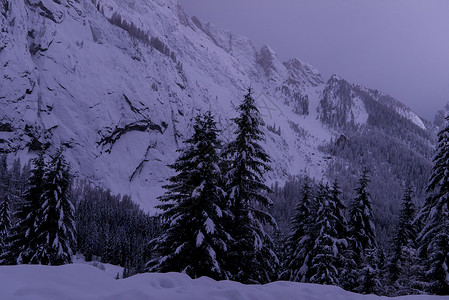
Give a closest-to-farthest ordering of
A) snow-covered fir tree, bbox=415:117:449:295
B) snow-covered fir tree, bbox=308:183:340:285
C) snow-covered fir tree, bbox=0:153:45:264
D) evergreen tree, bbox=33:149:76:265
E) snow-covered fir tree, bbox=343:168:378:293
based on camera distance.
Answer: snow-covered fir tree, bbox=415:117:449:295 < snow-covered fir tree, bbox=0:153:45:264 < evergreen tree, bbox=33:149:76:265 < snow-covered fir tree, bbox=308:183:340:285 < snow-covered fir tree, bbox=343:168:378:293

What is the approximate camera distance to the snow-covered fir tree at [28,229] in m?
17.2

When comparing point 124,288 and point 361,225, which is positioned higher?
point 361,225

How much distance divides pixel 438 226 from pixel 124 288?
15447 millimetres

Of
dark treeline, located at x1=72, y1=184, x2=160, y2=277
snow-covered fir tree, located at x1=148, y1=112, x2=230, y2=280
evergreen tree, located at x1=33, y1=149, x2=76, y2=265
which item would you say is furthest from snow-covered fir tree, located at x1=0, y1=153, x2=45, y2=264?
dark treeline, located at x1=72, y1=184, x2=160, y2=277

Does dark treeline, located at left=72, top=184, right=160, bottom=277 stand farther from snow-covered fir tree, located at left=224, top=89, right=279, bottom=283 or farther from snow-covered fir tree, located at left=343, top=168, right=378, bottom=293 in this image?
snow-covered fir tree, located at left=224, top=89, right=279, bottom=283

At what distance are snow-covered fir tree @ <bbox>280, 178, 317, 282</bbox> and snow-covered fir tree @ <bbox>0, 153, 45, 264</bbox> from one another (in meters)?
17.0

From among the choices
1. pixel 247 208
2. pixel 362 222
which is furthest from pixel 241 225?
pixel 362 222

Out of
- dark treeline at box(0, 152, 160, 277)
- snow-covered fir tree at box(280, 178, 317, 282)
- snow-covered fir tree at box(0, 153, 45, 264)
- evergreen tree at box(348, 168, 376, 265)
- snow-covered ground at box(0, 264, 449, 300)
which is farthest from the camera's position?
evergreen tree at box(348, 168, 376, 265)

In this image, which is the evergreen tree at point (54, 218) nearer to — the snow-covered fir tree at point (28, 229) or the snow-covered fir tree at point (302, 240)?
the snow-covered fir tree at point (28, 229)

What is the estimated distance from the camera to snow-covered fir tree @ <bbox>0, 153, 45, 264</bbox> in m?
17.2

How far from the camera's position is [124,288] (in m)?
5.66

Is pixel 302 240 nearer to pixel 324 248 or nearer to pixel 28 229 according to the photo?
pixel 324 248

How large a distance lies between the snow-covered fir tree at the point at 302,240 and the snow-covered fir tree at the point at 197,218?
9.80 meters

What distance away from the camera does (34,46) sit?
161 meters
